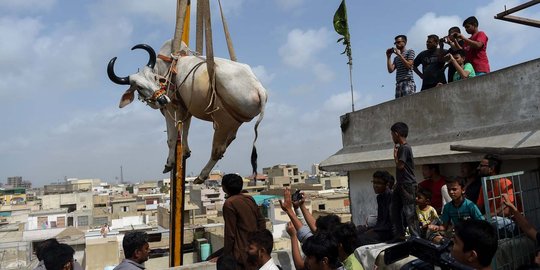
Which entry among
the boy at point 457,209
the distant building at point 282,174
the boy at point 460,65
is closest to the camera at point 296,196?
the boy at point 457,209

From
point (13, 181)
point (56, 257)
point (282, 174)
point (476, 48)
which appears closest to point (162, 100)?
point (56, 257)

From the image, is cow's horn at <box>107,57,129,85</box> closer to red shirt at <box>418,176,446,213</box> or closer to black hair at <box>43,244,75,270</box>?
black hair at <box>43,244,75,270</box>

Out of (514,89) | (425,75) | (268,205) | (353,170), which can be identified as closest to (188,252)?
(268,205)

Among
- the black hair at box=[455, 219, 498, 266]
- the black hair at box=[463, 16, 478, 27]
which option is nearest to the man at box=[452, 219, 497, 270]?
the black hair at box=[455, 219, 498, 266]

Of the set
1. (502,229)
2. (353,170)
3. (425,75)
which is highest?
(425,75)

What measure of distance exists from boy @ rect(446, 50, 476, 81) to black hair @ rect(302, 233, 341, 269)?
3.63 metres

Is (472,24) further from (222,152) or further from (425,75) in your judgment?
(222,152)

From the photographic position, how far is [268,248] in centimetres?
332

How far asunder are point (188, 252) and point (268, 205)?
31.4 ft

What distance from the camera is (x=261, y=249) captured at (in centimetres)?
332

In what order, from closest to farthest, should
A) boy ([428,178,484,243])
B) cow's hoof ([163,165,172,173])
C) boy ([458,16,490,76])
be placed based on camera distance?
boy ([428,178,484,243]), cow's hoof ([163,165,172,173]), boy ([458,16,490,76])

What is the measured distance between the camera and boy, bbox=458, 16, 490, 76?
5883 mm

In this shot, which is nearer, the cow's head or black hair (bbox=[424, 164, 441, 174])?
the cow's head

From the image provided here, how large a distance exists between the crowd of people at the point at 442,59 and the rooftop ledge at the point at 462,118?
42 centimetres
